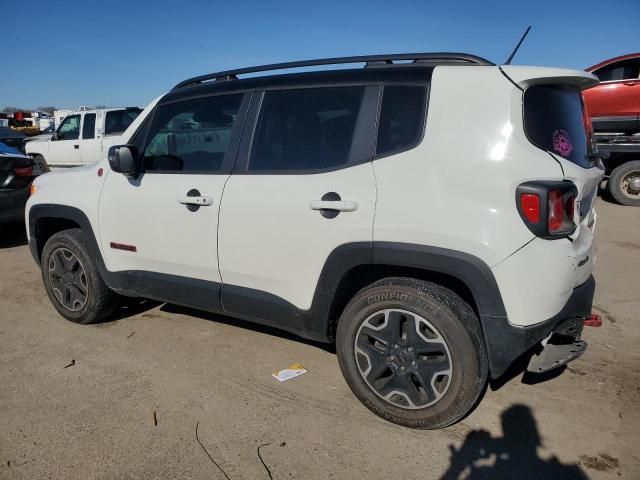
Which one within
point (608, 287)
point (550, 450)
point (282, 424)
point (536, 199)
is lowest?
point (282, 424)

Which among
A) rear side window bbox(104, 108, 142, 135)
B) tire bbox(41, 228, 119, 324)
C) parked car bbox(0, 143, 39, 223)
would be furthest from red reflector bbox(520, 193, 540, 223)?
rear side window bbox(104, 108, 142, 135)

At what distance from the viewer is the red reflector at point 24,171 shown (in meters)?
6.68

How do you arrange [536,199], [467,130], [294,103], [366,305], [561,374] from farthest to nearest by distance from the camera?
[561,374] < [294,103] < [366,305] < [467,130] < [536,199]

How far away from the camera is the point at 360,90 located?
8.58 ft

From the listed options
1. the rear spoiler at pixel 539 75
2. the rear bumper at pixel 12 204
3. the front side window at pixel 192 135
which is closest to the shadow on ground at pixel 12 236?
the rear bumper at pixel 12 204

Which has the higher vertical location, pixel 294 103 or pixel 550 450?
pixel 294 103

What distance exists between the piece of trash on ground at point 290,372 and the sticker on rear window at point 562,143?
2020 millimetres

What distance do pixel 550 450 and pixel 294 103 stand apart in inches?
91.7

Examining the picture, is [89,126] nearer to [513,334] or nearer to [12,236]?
[12,236]

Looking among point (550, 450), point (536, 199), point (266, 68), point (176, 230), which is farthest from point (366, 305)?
point (266, 68)

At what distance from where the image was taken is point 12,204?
21.5 feet

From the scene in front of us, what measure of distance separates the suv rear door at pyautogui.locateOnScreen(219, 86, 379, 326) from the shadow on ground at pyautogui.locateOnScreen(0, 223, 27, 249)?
18.0 feet

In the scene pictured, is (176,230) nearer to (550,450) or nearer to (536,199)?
(536,199)

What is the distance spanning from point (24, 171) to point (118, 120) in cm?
646
